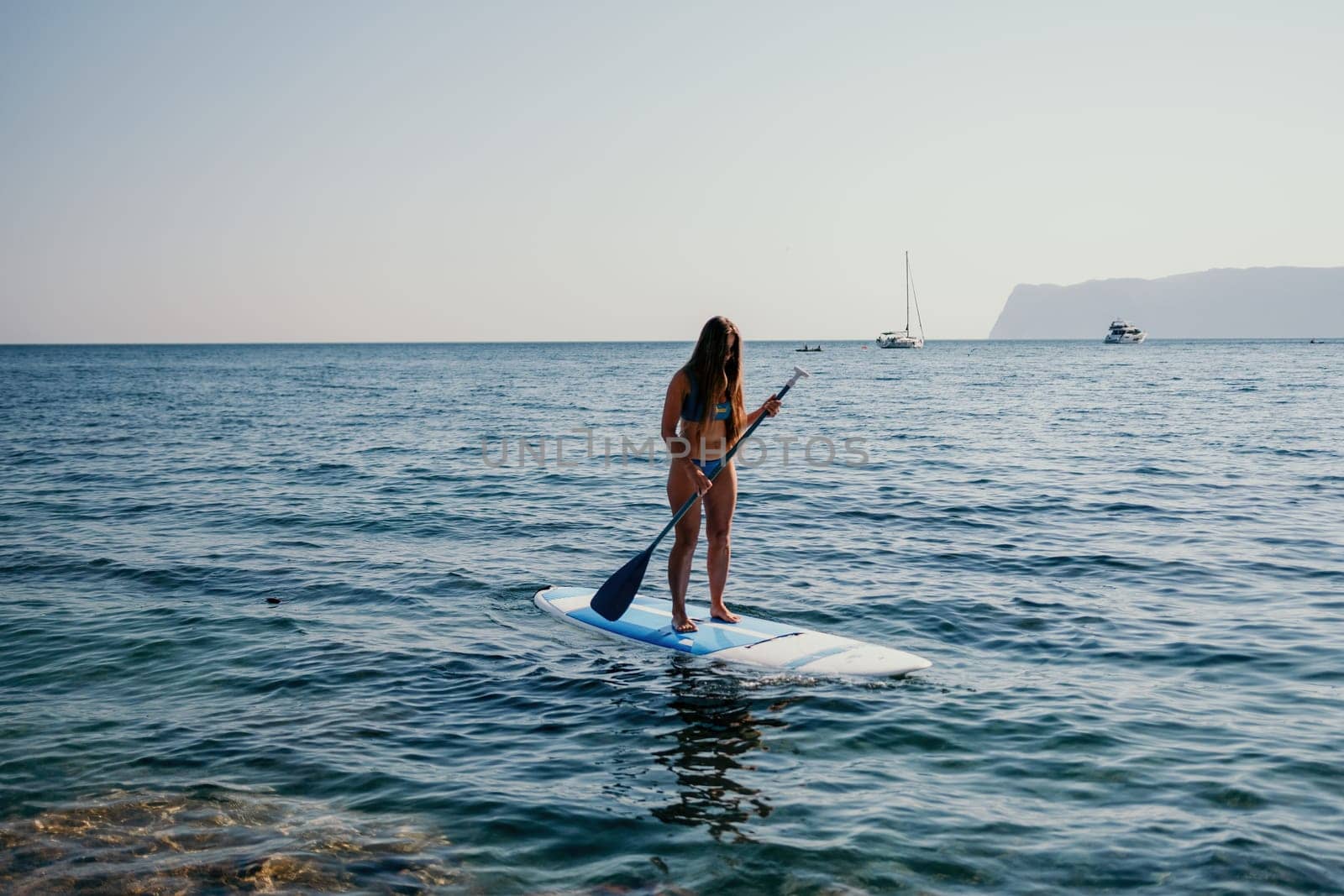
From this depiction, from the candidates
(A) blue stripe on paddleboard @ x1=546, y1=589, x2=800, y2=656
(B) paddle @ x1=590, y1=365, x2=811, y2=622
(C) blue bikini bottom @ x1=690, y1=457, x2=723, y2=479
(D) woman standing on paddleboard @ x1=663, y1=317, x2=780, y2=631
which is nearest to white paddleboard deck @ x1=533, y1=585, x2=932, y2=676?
(A) blue stripe on paddleboard @ x1=546, y1=589, x2=800, y2=656

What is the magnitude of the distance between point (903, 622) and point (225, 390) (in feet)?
179

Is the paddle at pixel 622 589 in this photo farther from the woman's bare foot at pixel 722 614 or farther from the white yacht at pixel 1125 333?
the white yacht at pixel 1125 333

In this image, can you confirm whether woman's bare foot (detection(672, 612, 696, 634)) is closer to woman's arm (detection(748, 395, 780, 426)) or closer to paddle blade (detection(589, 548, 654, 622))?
paddle blade (detection(589, 548, 654, 622))

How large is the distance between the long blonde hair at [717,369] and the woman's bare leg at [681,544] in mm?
621

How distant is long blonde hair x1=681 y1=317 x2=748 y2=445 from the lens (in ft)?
23.5

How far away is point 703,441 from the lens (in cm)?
744

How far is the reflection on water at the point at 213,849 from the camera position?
4.60 meters

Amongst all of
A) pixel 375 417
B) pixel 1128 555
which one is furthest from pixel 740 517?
pixel 375 417

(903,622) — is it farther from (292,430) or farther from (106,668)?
(292,430)


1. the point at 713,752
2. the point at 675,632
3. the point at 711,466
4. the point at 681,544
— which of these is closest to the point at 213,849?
the point at 713,752

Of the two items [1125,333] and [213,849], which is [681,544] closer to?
[213,849]

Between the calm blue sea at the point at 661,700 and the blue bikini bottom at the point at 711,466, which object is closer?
the calm blue sea at the point at 661,700

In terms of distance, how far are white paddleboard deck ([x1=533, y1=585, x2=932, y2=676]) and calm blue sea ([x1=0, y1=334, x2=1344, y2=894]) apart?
157mm

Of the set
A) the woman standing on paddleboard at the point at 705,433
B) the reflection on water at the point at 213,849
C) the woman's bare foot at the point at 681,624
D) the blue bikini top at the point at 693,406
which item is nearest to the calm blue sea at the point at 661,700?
the reflection on water at the point at 213,849
